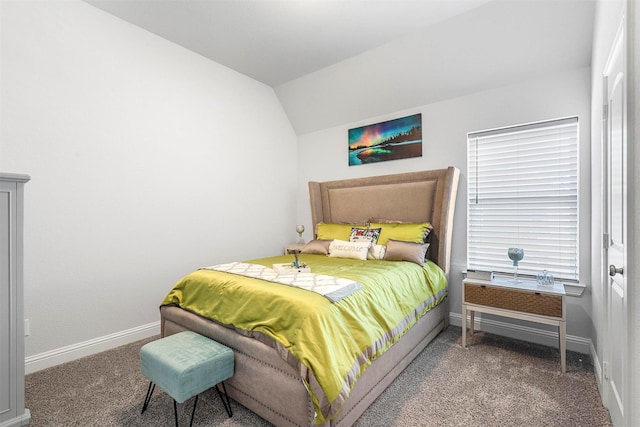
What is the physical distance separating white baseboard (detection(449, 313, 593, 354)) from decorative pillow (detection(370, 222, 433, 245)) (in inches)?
39.6

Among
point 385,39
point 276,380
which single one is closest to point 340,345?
point 276,380

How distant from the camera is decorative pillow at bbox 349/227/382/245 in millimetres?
3318

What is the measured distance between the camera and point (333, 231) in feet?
12.2

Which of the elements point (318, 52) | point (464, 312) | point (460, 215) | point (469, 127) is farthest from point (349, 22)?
point (464, 312)

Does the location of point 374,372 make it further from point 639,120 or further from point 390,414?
point 639,120

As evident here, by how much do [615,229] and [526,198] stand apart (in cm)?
135

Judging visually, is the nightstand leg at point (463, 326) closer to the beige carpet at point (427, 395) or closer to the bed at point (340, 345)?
the beige carpet at point (427, 395)

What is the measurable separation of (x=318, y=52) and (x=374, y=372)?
3.16 metres

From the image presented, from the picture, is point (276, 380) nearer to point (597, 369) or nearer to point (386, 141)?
point (597, 369)

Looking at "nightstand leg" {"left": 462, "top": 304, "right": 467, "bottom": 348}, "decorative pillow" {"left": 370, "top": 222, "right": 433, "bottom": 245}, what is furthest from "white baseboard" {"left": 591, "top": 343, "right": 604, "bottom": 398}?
"decorative pillow" {"left": 370, "top": 222, "right": 433, "bottom": 245}

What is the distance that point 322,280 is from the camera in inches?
82.6

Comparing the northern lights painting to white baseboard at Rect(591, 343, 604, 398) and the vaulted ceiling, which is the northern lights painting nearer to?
the vaulted ceiling

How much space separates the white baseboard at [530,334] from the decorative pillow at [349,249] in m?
1.28

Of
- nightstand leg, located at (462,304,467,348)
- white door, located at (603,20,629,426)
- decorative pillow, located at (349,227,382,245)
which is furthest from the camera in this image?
decorative pillow, located at (349,227,382,245)
